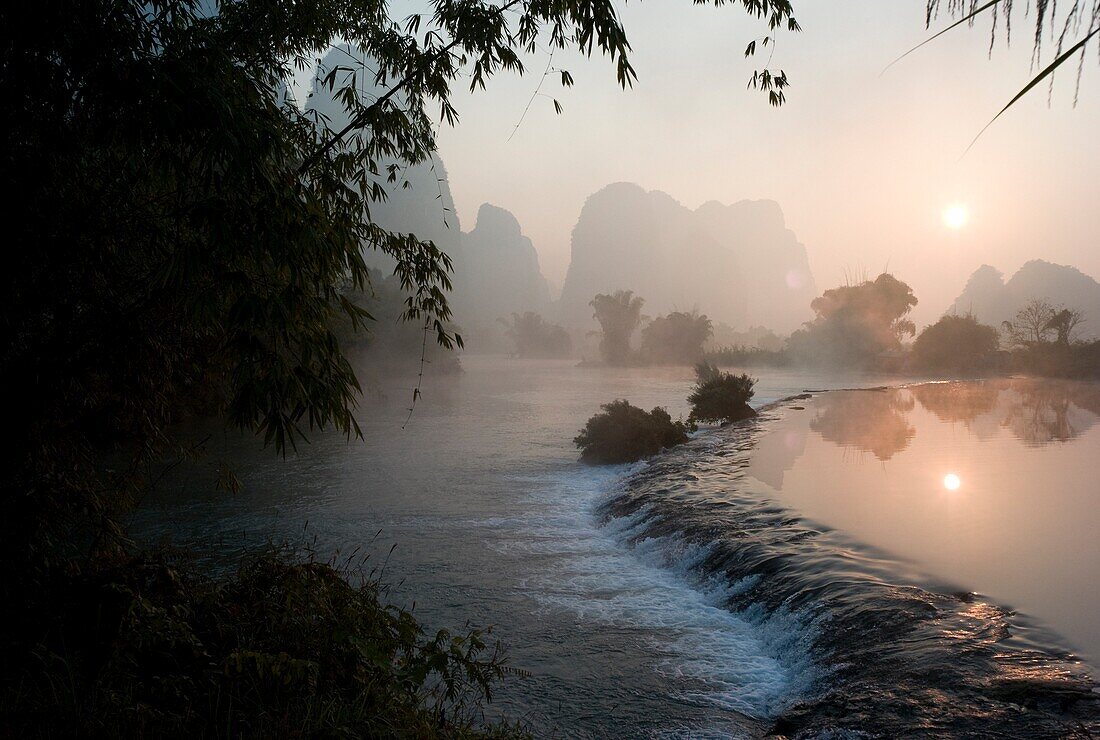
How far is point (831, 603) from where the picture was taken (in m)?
7.35

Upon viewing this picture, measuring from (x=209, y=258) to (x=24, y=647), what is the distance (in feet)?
9.52

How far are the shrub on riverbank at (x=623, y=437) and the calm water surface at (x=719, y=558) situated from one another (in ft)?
3.25

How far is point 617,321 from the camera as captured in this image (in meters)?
101

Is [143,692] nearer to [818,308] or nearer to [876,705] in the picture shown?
[876,705]

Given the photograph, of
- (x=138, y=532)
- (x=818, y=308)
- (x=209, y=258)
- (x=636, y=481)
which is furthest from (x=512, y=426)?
(x=818, y=308)

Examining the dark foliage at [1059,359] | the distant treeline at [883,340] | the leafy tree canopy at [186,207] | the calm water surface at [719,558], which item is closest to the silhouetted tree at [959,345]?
the distant treeline at [883,340]

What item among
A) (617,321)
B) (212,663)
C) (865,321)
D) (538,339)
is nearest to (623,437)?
(212,663)

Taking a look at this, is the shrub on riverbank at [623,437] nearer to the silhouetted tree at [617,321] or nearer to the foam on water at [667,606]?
the foam on water at [667,606]

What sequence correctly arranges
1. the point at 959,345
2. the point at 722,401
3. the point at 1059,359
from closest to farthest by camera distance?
the point at 722,401 → the point at 1059,359 → the point at 959,345

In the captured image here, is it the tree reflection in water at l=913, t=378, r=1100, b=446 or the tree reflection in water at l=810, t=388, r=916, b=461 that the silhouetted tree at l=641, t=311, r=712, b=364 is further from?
the tree reflection in water at l=810, t=388, r=916, b=461

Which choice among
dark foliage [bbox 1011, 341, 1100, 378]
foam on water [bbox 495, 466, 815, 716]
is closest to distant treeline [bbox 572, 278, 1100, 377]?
dark foliage [bbox 1011, 341, 1100, 378]

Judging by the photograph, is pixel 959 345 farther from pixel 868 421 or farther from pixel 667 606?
pixel 667 606

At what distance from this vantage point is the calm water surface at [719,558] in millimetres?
5953

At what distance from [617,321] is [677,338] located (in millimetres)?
10495
